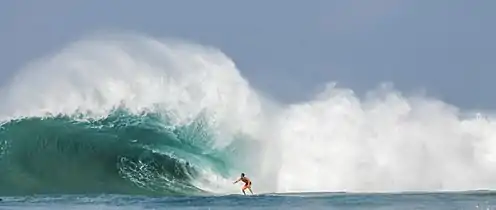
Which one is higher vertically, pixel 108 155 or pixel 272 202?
pixel 108 155

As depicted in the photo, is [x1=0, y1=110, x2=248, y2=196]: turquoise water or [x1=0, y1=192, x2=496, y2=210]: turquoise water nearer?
[x1=0, y1=192, x2=496, y2=210]: turquoise water

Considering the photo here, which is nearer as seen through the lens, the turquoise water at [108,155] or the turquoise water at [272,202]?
the turquoise water at [272,202]

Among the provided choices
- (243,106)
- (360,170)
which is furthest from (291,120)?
(360,170)

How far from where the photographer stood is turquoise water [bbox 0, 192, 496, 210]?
23312 mm

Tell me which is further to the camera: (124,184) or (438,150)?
(438,150)

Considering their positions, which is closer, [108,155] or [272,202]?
[272,202]

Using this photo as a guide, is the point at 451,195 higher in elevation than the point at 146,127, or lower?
lower

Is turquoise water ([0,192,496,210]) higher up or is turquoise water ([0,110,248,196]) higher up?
turquoise water ([0,110,248,196])

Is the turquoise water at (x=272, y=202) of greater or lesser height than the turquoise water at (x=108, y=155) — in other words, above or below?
below

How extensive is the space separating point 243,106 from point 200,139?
2.20 metres

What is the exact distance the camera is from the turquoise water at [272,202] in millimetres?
23312

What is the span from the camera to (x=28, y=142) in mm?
34062

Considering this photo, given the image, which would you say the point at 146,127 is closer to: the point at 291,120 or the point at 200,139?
the point at 200,139

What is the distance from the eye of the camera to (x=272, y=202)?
81.2 ft
